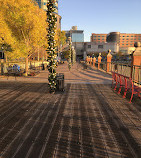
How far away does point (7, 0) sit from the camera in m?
13.1

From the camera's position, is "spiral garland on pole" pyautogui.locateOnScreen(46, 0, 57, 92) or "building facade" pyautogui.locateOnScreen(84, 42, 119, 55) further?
"building facade" pyautogui.locateOnScreen(84, 42, 119, 55)

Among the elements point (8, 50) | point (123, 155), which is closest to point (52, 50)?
point (123, 155)

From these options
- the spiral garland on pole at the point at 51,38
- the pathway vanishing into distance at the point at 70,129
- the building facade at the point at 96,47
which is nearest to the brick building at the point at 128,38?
the building facade at the point at 96,47

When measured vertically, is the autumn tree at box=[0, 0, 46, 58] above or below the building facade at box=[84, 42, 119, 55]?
below

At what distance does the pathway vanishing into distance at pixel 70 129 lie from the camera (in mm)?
2898

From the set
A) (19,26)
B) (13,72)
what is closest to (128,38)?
(19,26)

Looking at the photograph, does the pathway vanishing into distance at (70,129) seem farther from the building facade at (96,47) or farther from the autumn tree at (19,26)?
the building facade at (96,47)

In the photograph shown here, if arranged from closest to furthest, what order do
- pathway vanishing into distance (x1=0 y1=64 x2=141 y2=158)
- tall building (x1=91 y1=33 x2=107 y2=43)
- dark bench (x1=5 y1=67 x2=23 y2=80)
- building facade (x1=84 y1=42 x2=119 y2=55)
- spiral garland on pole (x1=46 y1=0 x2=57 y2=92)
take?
pathway vanishing into distance (x1=0 y1=64 x2=141 y2=158), spiral garland on pole (x1=46 y1=0 x2=57 y2=92), dark bench (x1=5 y1=67 x2=23 y2=80), building facade (x1=84 y1=42 x2=119 y2=55), tall building (x1=91 y1=33 x2=107 y2=43)

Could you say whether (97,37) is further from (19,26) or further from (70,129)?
(70,129)

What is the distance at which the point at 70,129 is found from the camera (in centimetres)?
379

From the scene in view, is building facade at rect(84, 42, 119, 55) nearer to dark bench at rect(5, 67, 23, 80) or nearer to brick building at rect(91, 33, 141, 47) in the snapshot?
brick building at rect(91, 33, 141, 47)

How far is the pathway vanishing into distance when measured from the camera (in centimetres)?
290

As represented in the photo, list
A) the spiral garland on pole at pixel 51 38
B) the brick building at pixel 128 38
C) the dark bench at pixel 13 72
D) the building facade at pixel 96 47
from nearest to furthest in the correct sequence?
1. the spiral garland on pole at pixel 51 38
2. the dark bench at pixel 13 72
3. the building facade at pixel 96 47
4. the brick building at pixel 128 38

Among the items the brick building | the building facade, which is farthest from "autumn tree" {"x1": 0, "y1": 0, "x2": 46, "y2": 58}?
the brick building
